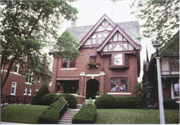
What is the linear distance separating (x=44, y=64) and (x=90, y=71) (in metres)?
8.95

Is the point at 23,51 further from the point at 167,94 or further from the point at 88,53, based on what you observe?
the point at 167,94

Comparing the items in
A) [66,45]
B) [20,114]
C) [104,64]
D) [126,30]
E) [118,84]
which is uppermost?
[126,30]

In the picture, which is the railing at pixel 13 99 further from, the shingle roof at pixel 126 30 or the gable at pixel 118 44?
the gable at pixel 118 44

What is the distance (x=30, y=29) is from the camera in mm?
15141

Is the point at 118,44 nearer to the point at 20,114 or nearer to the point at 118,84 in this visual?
the point at 118,84

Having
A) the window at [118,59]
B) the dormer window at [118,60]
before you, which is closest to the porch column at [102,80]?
the dormer window at [118,60]

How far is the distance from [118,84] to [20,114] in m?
11.6

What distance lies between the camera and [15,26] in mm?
13391

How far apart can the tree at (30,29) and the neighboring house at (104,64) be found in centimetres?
710

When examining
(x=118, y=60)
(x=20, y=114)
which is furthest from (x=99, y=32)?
(x=20, y=114)

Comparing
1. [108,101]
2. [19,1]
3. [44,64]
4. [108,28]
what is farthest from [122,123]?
[108,28]

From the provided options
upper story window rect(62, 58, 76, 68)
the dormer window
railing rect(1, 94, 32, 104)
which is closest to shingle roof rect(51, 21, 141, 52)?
the dormer window

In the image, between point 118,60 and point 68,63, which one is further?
point 68,63

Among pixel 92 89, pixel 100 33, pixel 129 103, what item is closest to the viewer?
pixel 129 103
